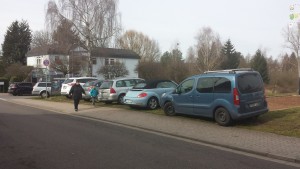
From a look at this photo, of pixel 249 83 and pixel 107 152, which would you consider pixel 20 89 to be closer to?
pixel 249 83

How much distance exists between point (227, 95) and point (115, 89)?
32.4 feet

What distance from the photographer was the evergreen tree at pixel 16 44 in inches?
2953

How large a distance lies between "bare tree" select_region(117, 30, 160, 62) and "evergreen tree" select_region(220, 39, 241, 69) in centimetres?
1511

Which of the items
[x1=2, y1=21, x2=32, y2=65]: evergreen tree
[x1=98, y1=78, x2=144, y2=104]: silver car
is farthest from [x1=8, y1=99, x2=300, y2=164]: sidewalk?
[x1=2, y1=21, x2=32, y2=65]: evergreen tree

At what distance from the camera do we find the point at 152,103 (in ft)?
58.9

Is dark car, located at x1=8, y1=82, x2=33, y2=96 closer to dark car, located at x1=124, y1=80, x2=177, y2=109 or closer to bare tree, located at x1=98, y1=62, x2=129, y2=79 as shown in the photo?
bare tree, located at x1=98, y1=62, x2=129, y2=79

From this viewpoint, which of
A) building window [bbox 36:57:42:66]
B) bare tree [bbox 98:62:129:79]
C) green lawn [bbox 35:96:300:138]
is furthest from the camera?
building window [bbox 36:57:42:66]

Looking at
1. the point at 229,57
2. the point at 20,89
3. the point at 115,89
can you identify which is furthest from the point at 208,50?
the point at 115,89

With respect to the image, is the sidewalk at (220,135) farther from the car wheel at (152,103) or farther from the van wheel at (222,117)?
the car wheel at (152,103)

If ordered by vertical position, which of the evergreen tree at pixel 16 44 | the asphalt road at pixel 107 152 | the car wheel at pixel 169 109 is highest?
the evergreen tree at pixel 16 44

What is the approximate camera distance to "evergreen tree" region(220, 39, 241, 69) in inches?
3324

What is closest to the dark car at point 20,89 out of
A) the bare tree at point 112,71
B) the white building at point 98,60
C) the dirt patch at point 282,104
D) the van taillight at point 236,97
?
the white building at point 98,60

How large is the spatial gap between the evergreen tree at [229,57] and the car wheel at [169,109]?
229ft

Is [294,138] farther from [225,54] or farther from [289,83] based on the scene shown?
[225,54]
